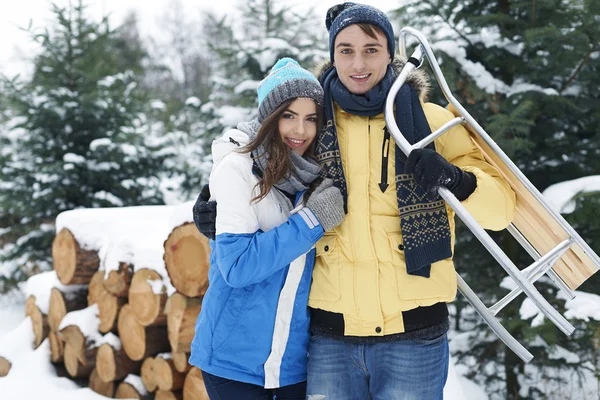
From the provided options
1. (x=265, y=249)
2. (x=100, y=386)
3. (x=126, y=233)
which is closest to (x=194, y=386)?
(x=100, y=386)

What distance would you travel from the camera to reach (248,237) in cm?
172

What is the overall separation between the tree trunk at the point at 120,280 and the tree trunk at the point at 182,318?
52 cm

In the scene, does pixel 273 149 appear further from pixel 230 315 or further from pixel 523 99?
pixel 523 99

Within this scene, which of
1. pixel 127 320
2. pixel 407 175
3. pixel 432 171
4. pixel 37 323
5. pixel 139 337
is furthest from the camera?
pixel 37 323

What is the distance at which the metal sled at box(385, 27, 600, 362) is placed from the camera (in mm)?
1620

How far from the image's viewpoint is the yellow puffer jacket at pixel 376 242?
1.71 metres

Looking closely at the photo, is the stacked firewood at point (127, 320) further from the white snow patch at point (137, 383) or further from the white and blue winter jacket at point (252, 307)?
the white and blue winter jacket at point (252, 307)

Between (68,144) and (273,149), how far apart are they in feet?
18.2

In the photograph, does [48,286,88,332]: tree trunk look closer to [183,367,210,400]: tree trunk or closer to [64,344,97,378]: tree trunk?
[64,344,97,378]: tree trunk

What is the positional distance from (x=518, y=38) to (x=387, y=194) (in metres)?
2.55

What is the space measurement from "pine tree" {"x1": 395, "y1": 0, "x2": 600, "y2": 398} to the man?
5.39 ft

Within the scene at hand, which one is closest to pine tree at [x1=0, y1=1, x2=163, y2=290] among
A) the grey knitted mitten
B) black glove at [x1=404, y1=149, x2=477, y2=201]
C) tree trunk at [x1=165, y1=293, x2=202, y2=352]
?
tree trunk at [x1=165, y1=293, x2=202, y2=352]

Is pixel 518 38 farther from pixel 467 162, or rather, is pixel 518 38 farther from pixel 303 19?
pixel 303 19

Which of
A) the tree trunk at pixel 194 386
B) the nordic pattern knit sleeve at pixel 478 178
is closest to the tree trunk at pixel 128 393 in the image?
the tree trunk at pixel 194 386
